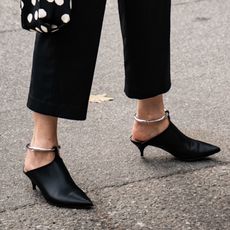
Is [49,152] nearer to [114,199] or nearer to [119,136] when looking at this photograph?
[114,199]

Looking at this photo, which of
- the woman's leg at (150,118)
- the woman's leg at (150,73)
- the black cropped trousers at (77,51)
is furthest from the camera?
the woman's leg at (150,118)

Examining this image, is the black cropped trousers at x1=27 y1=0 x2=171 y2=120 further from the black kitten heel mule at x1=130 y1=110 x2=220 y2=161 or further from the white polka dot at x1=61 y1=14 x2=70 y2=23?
the black kitten heel mule at x1=130 y1=110 x2=220 y2=161

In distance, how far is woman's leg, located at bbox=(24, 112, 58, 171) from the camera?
8.85 feet

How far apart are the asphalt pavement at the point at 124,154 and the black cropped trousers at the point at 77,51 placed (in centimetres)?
40

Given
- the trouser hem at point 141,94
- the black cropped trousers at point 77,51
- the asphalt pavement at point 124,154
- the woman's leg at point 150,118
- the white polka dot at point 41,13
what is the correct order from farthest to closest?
1. the woman's leg at point 150,118
2. the trouser hem at point 141,94
3. the asphalt pavement at point 124,154
4. the black cropped trousers at point 77,51
5. the white polka dot at point 41,13

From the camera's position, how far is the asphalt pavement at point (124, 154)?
2.64 meters

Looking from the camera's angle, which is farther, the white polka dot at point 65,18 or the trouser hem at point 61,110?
the trouser hem at point 61,110

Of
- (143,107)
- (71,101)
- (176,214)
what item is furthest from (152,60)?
(176,214)

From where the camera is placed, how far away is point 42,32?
248cm

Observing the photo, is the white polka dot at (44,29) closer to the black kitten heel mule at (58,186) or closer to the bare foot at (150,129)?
the black kitten heel mule at (58,186)

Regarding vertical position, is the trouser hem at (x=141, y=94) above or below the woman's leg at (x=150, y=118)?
above

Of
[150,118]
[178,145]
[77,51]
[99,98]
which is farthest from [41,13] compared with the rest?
[99,98]

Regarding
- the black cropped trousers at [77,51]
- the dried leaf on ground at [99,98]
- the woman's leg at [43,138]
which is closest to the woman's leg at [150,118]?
the black cropped trousers at [77,51]

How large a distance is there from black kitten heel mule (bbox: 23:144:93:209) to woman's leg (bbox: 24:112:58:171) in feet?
0.05
